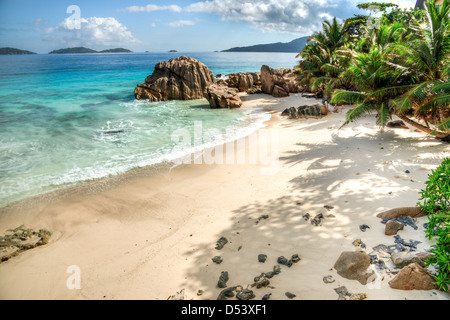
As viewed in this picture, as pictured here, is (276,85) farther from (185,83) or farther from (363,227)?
(363,227)

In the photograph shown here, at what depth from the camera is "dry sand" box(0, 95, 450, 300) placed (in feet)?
16.9

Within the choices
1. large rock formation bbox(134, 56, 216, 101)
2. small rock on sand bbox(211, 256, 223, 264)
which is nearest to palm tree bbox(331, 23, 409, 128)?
small rock on sand bbox(211, 256, 223, 264)

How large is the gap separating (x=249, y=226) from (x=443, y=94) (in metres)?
8.68

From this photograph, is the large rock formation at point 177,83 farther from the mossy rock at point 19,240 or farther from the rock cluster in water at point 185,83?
the mossy rock at point 19,240

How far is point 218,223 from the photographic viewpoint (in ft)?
23.6

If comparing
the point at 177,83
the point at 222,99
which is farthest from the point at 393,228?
the point at 177,83

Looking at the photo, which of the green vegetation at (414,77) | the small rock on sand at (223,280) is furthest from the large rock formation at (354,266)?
the green vegetation at (414,77)

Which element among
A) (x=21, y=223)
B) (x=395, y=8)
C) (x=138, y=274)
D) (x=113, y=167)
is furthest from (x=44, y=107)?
(x=395, y=8)

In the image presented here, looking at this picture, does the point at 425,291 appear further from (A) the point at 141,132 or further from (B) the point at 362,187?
(A) the point at 141,132

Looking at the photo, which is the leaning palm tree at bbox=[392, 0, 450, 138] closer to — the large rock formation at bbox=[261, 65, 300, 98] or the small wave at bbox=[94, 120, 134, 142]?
the small wave at bbox=[94, 120, 134, 142]

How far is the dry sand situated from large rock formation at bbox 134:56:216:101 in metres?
22.2

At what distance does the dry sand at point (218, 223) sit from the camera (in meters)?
5.14

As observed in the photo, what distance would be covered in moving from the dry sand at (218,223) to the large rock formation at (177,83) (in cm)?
2221

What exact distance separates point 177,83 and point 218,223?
1098 inches
